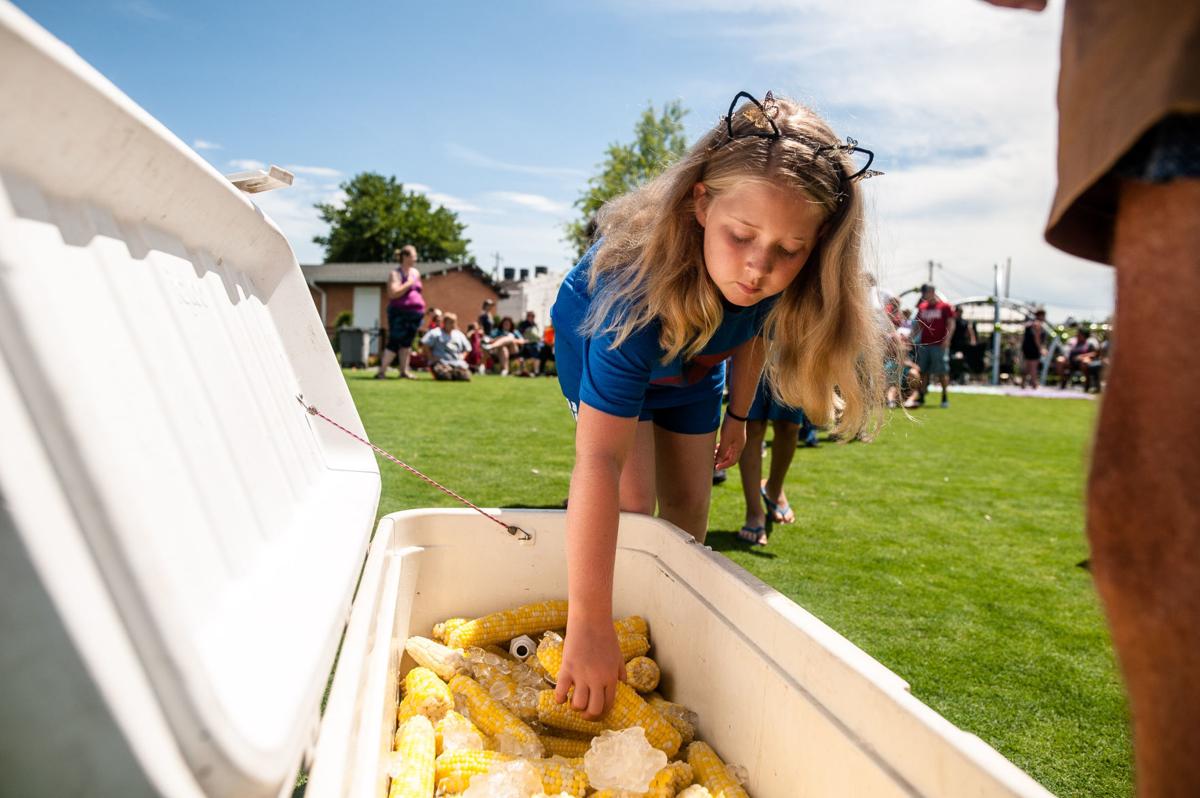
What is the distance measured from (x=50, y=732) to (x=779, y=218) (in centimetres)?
137

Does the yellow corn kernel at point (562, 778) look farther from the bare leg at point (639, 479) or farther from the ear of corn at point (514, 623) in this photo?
the bare leg at point (639, 479)

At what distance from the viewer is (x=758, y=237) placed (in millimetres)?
1581

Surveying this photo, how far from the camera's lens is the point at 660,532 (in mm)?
1902

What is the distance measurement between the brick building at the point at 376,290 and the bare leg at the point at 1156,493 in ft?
127

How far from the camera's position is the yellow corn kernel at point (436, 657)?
1.78m

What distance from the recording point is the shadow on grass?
11.4 ft

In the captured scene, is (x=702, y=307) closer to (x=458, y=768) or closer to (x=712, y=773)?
(x=712, y=773)

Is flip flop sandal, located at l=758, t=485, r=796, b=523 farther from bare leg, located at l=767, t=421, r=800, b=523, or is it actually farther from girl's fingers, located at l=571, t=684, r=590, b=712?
girl's fingers, located at l=571, t=684, r=590, b=712

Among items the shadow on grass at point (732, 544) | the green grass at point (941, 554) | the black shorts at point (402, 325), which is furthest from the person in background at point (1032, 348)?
the shadow on grass at point (732, 544)

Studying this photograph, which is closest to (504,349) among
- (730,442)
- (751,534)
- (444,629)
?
(751,534)

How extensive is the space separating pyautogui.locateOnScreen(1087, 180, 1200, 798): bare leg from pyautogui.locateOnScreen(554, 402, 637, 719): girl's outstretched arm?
1.01m

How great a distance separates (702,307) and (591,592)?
66 cm

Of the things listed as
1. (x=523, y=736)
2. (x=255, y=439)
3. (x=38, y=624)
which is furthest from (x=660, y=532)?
(x=38, y=624)

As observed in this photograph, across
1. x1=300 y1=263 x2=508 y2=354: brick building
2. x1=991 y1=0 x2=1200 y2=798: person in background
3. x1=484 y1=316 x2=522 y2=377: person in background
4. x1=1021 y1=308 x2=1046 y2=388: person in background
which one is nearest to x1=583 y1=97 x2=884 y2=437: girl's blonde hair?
x1=991 y1=0 x2=1200 y2=798: person in background
